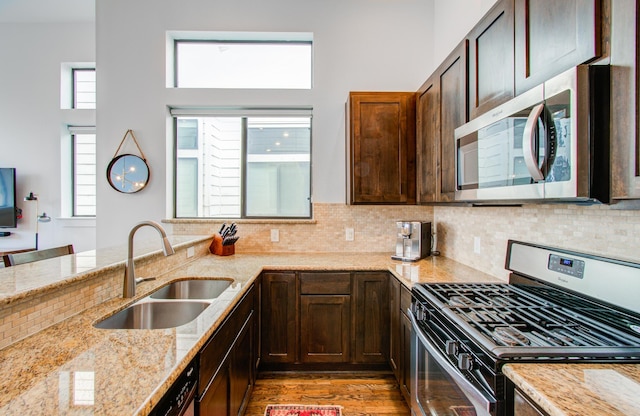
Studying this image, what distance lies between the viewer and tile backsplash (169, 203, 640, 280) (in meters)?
1.22

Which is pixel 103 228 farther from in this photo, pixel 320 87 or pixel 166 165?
pixel 320 87

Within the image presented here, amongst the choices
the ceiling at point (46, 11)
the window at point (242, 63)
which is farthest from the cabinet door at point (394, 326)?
the ceiling at point (46, 11)

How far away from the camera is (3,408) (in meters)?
0.65

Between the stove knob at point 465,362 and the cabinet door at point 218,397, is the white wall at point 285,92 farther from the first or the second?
the stove knob at point 465,362

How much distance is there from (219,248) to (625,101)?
2.64 metres

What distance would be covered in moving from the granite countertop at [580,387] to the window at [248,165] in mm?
2360

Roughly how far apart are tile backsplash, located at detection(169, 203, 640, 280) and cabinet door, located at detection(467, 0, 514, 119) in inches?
24.4

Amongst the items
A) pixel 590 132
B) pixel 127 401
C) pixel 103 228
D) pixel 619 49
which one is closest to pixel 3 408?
pixel 127 401

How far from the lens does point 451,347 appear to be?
1.11 metres

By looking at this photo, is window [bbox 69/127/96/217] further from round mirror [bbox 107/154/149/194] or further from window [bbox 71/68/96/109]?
round mirror [bbox 107/154/149/194]

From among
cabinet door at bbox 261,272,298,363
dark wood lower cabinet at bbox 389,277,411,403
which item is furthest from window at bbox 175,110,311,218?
dark wood lower cabinet at bbox 389,277,411,403

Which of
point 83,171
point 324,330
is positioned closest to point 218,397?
point 324,330

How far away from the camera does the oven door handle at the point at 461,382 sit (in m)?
0.91

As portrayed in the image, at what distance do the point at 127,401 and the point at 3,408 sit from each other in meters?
0.25
